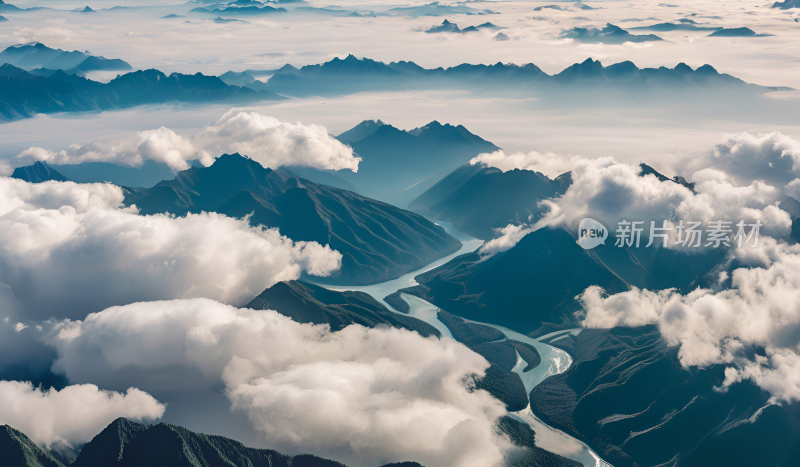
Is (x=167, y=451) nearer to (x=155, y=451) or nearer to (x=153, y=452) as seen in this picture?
(x=155, y=451)

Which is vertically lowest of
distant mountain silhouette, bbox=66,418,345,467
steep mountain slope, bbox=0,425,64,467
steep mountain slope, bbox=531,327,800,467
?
steep mountain slope, bbox=531,327,800,467

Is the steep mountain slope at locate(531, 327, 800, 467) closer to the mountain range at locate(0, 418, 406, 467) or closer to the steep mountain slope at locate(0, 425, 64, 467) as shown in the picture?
the mountain range at locate(0, 418, 406, 467)

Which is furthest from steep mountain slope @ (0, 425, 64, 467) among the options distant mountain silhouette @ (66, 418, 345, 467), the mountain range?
distant mountain silhouette @ (66, 418, 345, 467)

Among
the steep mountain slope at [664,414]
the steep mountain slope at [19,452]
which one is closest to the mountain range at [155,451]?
the steep mountain slope at [19,452]

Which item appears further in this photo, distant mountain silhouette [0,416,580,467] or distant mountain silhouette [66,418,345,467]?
distant mountain silhouette [66,418,345,467]

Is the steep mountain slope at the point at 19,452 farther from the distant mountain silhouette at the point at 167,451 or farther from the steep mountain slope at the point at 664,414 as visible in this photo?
the steep mountain slope at the point at 664,414

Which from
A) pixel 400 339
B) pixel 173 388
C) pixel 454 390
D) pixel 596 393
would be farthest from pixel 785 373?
pixel 173 388

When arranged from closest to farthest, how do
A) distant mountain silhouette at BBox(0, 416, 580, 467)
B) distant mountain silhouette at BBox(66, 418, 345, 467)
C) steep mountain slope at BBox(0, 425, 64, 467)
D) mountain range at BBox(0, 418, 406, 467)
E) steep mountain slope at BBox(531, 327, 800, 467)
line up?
steep mountain slope at BBox(0, 425, 64, 467) → distant mountain silhouette at BBox(0, 416, 580, 467) → mountain range at BBox(0, 418, 406, 467) → distant mountain silhouette at BBox(66, 418, 345, 467) → steep mountain slope at BBox(531, 327, 800, 467)
